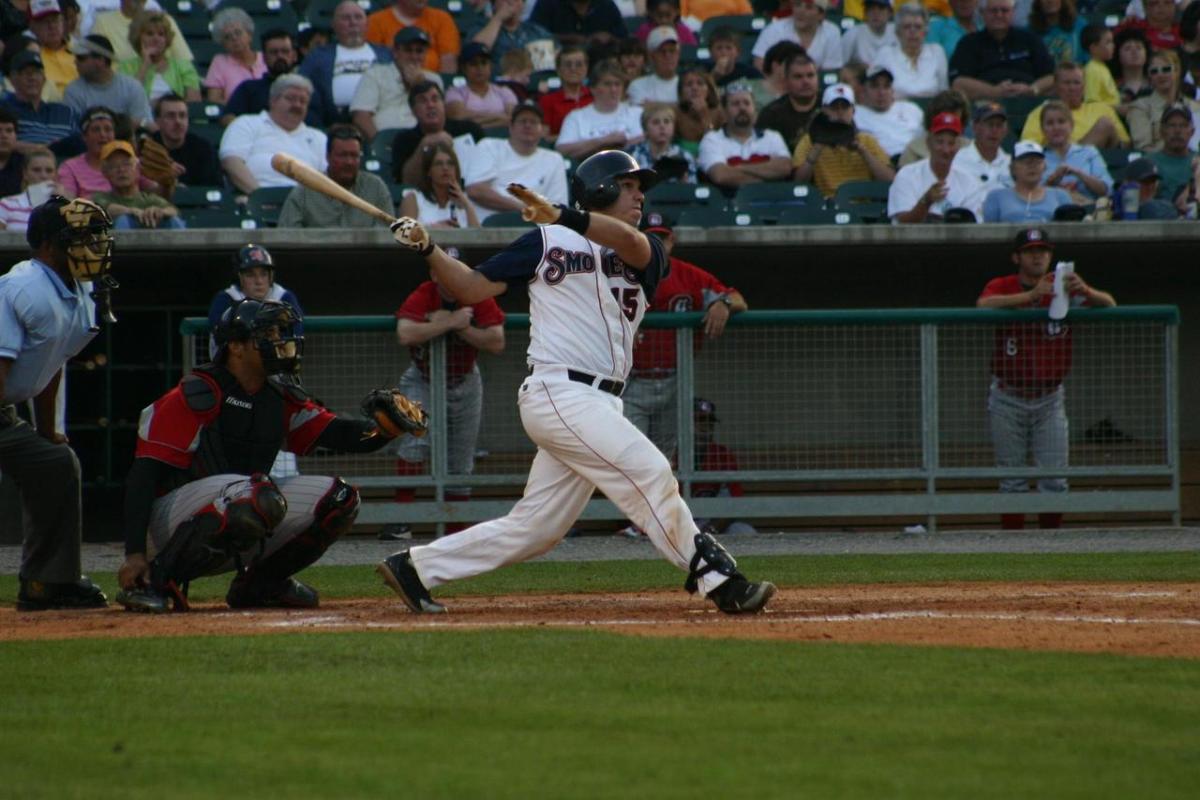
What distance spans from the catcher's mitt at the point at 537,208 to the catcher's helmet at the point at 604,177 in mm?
646

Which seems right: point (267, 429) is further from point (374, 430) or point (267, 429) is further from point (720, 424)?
point (720, 424)

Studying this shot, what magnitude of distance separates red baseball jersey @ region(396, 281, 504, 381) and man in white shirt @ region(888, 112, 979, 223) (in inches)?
120

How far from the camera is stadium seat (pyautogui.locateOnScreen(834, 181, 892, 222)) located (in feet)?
39.2

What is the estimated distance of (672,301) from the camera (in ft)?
34.9

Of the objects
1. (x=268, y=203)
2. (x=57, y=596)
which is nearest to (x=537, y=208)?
(x=57, y=596)

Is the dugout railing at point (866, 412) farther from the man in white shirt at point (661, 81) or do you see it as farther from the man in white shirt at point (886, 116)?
the man in white shirt at point (661, 81)

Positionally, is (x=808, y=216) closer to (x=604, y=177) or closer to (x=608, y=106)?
(x=608, y=106)

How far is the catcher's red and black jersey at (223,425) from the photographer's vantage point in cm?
659

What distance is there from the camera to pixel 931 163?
11.7 m

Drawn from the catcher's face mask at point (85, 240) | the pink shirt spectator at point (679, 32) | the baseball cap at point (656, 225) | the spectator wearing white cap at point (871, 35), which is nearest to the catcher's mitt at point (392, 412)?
the catcher's face mask at point (85, 240)

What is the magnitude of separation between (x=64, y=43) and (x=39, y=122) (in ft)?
4.27

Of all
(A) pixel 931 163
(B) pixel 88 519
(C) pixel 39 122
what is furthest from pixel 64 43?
(A) pixel 931 163

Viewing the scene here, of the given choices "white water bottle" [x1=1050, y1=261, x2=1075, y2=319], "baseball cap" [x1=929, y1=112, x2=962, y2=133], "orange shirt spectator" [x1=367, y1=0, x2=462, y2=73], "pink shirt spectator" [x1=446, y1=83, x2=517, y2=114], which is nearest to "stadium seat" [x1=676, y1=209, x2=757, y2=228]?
"baseball cap" [x1=929, y1=112, x2=962, y2=133]

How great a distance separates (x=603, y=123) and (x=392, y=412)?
6.44m
